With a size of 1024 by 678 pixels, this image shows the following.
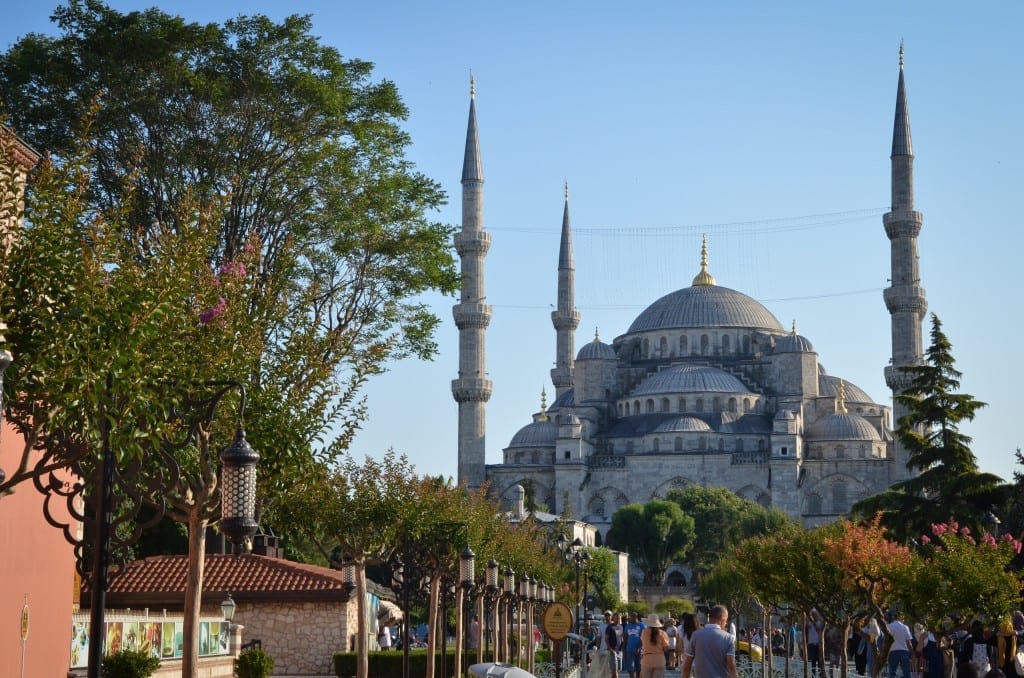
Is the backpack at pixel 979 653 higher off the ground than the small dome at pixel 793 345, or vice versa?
Answer: the small dome at pixel 793 345

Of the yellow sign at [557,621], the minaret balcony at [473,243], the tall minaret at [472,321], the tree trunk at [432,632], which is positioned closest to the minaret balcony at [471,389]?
the tall minaret at [472,321]

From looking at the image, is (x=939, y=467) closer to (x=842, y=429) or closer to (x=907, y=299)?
(x=907, y=299)

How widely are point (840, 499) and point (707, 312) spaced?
61.1 ft

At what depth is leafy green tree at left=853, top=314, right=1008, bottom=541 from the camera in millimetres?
35469

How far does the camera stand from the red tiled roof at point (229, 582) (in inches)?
985

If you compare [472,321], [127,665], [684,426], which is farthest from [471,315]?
[127,665]

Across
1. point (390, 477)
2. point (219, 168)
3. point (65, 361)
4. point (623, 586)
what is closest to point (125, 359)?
point (65, 361)

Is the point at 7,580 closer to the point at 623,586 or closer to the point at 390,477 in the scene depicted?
the point at 390,477

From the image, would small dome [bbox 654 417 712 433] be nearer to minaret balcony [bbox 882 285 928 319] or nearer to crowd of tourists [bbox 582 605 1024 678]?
minaret balcony [bbox 882 285 928 319]

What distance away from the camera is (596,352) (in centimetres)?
8906

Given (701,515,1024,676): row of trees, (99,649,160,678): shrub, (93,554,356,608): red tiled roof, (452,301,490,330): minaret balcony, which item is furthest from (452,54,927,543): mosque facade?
(99,649,160,678): shrub

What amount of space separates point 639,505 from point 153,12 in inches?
2142

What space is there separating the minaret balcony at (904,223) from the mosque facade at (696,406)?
86 mm

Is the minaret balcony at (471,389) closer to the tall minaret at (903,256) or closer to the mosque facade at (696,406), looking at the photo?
the mosque facade at (696,406)
